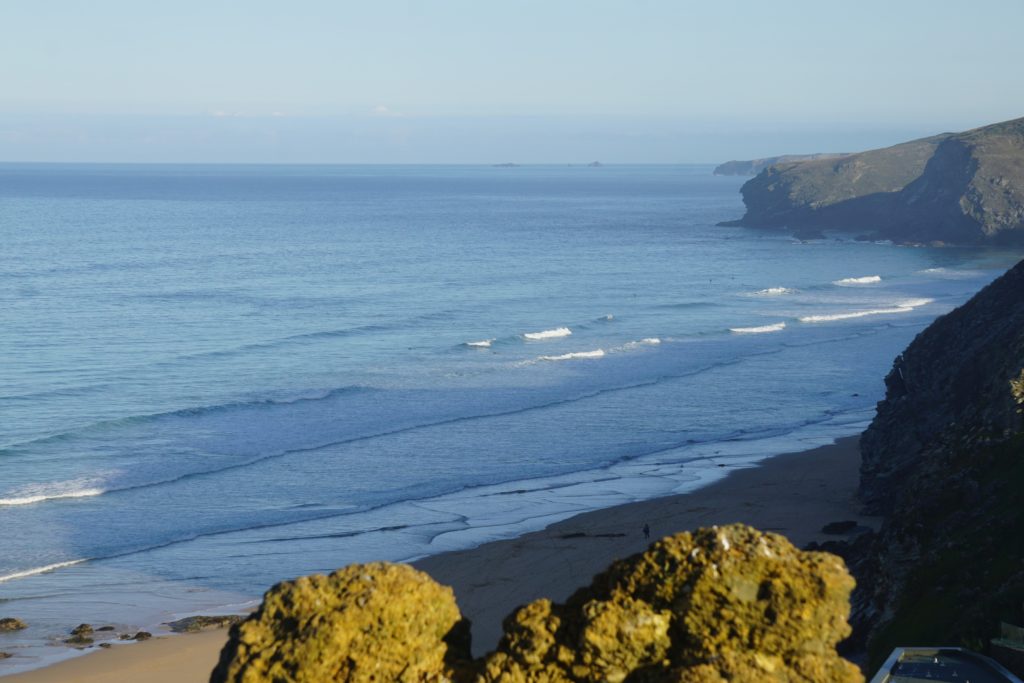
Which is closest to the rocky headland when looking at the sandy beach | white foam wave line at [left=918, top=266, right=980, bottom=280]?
the sandy beach

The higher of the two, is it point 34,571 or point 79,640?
point 79,640

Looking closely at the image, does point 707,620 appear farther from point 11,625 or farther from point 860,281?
point 860,281

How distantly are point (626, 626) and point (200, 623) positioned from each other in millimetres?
16828

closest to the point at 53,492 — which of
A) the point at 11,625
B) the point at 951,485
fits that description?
the point at 11,625

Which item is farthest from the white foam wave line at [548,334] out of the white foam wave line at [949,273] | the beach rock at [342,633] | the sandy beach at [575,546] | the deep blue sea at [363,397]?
the beach rock at [342,633]

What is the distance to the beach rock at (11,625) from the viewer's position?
2164cm

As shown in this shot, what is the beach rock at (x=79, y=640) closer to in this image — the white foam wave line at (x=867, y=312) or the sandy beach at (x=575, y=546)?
the sandy beach at (x=575, y=546)

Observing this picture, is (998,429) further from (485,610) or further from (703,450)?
(703,450)

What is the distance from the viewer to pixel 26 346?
180 ft

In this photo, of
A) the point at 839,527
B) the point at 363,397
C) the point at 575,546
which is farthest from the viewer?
the point at 363,397

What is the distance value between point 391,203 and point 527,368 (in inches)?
5935

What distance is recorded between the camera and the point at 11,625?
2172 cm

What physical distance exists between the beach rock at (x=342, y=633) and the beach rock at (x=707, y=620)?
1.55 feet

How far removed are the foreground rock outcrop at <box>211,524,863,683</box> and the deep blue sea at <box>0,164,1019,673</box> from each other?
15310 millimetres
